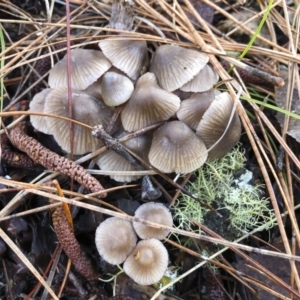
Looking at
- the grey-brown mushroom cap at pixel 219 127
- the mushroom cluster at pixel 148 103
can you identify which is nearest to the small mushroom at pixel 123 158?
the mushroom cluster at pixel 148 103

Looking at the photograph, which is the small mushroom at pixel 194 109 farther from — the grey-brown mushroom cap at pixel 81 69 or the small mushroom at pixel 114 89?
the grey-brown mushroom cap at pixel 81 69

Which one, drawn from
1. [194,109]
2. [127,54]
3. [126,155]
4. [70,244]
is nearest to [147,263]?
[70,244]

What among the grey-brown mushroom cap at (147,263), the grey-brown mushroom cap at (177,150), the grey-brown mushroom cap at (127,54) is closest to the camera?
the grey-brown mushroom cap at (147,263)

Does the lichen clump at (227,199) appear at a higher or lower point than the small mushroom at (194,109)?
lower

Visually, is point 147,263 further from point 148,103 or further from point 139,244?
point 148,103

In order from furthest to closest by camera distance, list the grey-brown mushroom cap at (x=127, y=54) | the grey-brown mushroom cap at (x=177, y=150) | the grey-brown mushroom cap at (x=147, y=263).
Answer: the grey-brown mushroom cap at (x=127, y=54), the grey-brown mushroom cap at (x=177, y=150), the grey-brown mushroom cap at (x=147, y=263)

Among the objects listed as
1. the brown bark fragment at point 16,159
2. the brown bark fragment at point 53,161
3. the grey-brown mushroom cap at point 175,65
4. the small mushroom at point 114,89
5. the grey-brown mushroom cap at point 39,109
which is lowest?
the brown bark fragment at point 16,159

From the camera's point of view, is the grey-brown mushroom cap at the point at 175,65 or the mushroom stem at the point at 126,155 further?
the grey-brown mushroom cap at the point at 175,65
